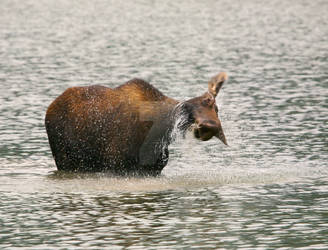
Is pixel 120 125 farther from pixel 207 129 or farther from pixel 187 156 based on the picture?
pixel 187 156

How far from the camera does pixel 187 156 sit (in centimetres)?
2184

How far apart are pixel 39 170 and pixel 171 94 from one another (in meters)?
10.5

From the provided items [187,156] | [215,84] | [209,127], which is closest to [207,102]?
[209,127]

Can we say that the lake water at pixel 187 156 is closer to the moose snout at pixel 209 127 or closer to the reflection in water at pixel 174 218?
the reflection in water at pixel 174 218

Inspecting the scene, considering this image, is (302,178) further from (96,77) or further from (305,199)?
(96,77)

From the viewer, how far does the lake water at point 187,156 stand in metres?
15.6

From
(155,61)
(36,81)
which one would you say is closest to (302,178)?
(36,81)

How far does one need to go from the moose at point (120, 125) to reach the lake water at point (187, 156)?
30 centimetres

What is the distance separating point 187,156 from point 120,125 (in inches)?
118

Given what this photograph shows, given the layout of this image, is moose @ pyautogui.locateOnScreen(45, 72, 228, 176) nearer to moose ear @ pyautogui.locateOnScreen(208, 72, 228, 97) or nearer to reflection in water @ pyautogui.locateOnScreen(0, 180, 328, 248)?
moose ear @ pyautogui.locateOnScreen(208, 72, 228, 97)

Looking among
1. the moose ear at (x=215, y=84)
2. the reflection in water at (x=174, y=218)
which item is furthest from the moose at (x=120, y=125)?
the reflection in water at (x=174, y=218)

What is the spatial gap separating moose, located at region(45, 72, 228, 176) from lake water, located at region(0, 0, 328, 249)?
0.98 ft

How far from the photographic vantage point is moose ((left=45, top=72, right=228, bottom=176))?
18.5m

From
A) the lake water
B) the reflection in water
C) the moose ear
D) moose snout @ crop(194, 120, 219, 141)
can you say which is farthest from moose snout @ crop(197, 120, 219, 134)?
the moose ear
